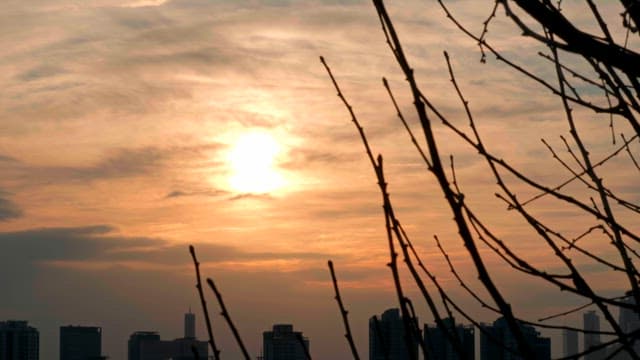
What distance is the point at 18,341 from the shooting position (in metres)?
128

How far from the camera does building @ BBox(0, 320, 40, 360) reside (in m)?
125

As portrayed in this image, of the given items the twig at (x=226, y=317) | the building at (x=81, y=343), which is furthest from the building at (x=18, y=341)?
the twig at (x=226, y=317)

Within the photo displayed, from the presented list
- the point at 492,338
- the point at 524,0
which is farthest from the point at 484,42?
the point at 492,338

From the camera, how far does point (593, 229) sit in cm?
434

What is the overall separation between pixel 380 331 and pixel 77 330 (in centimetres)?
14887

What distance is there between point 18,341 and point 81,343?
56.2ft

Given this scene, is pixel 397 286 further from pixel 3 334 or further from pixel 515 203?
pixel 3 334

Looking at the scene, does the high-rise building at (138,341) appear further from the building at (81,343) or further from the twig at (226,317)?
the twig at (226,317)

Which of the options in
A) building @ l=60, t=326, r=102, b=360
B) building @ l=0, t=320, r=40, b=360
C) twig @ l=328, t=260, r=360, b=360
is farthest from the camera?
building @ l=60, t=326, r=102, b=360

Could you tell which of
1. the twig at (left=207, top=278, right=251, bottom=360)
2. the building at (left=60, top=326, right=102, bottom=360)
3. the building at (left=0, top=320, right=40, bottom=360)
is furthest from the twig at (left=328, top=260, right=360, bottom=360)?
the building at (left=60, top=326, right=102, bottom=360)

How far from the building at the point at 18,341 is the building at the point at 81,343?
25.0 feet

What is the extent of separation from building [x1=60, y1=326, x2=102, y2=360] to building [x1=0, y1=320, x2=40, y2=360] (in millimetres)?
7625

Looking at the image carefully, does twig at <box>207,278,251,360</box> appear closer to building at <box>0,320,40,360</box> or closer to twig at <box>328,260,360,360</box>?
twig at <box>328,260,360,360</box>

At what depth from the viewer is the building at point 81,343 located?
140 metres
